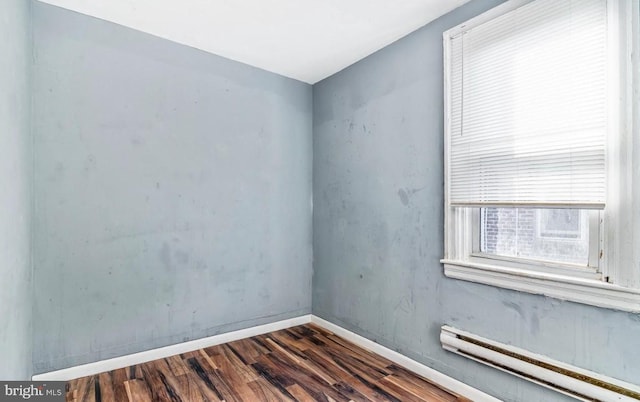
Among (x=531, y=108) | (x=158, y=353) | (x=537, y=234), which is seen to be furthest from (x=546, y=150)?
(x=158, y=353)

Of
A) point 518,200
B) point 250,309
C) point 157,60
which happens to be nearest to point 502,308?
point 518,200

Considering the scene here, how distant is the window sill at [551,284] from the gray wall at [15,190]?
2225 mm

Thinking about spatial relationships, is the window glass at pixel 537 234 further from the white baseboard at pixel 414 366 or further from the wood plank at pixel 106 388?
the wood plank at pixel 106 388

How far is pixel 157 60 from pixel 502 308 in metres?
2.90

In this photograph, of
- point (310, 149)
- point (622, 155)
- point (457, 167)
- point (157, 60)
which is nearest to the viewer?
point (622, 155)

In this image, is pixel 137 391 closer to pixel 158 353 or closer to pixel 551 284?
pixel 158 353

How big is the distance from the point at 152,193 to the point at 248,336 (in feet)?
4.81

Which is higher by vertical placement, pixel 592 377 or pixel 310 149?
pixel 310 149

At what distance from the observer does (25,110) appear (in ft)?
6.01

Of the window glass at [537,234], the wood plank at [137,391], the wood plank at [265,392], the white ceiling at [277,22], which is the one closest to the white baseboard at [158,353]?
the wood plank at [137,391]

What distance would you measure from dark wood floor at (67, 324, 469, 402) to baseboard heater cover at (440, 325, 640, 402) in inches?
12.6

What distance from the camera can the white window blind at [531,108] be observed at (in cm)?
153

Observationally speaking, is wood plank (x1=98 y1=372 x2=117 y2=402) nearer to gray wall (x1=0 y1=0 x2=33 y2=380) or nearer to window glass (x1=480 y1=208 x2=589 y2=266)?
gray wall (x1=0 y1=0 x2=33 y2=380)

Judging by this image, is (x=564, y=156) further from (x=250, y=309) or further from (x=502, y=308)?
(x=250, y=309)
